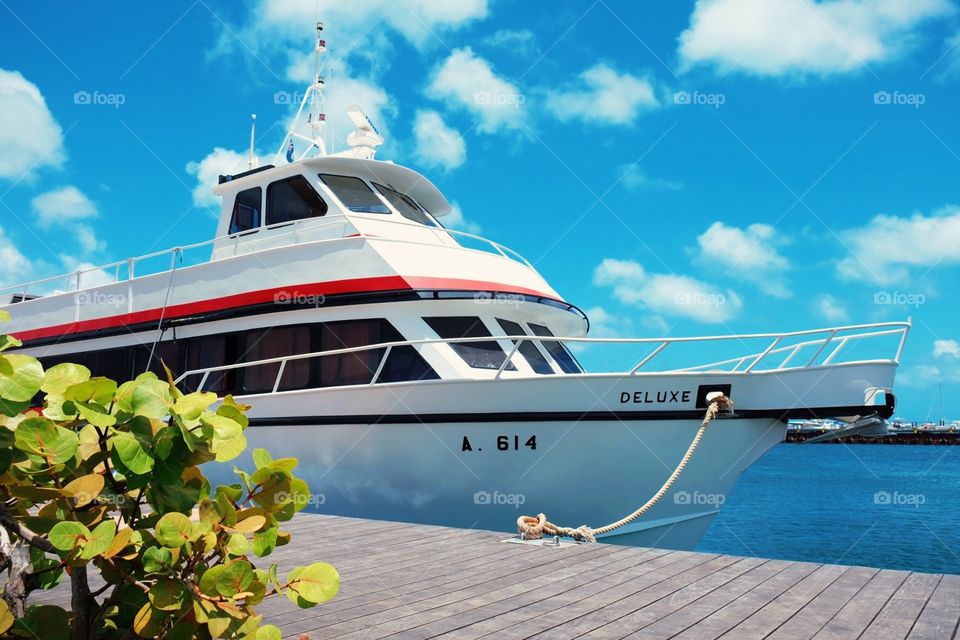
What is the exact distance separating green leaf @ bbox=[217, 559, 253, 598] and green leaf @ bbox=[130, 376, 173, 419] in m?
0.42

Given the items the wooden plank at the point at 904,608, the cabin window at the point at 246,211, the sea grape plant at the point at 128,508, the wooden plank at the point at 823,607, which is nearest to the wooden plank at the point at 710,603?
the wooden plank at the point at 823,607

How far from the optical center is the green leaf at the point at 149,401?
5.67 feet

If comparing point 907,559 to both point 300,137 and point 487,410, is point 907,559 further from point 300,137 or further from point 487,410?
point 300,137

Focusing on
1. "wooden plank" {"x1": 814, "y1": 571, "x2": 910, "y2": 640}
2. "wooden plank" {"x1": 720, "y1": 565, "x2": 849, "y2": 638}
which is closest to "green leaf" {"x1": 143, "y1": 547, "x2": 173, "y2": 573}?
"wooden plank" {"x1": 720, "y1": 565, "x2": 849, "y2": 638}

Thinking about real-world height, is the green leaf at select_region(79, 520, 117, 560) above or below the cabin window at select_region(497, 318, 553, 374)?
below

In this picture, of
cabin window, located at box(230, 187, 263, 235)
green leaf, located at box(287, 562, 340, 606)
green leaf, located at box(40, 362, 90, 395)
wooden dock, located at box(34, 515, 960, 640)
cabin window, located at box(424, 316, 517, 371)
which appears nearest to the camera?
green leaf, located at box(40, 362, 90, 395)

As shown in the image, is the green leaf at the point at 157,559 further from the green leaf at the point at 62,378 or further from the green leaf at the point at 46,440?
the green leaf at the point at 62,378

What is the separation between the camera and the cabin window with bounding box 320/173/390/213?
409 inches

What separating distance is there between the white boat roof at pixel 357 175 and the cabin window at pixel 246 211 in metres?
0.12

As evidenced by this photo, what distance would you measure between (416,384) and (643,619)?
434 centimetres

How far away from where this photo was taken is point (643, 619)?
12.4 feet

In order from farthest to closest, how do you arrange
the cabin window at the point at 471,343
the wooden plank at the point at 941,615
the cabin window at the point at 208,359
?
the cabin window at the point at 208,359 → the cabin window at the point at 471,343 → the wooden plank at the point at 941,615

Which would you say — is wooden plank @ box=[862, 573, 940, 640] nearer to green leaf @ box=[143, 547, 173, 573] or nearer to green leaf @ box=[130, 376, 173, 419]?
green leaf @ box=[143, 547, 173, 573]

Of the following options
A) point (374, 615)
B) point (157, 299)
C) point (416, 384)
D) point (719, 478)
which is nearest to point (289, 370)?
point (416, 384)
